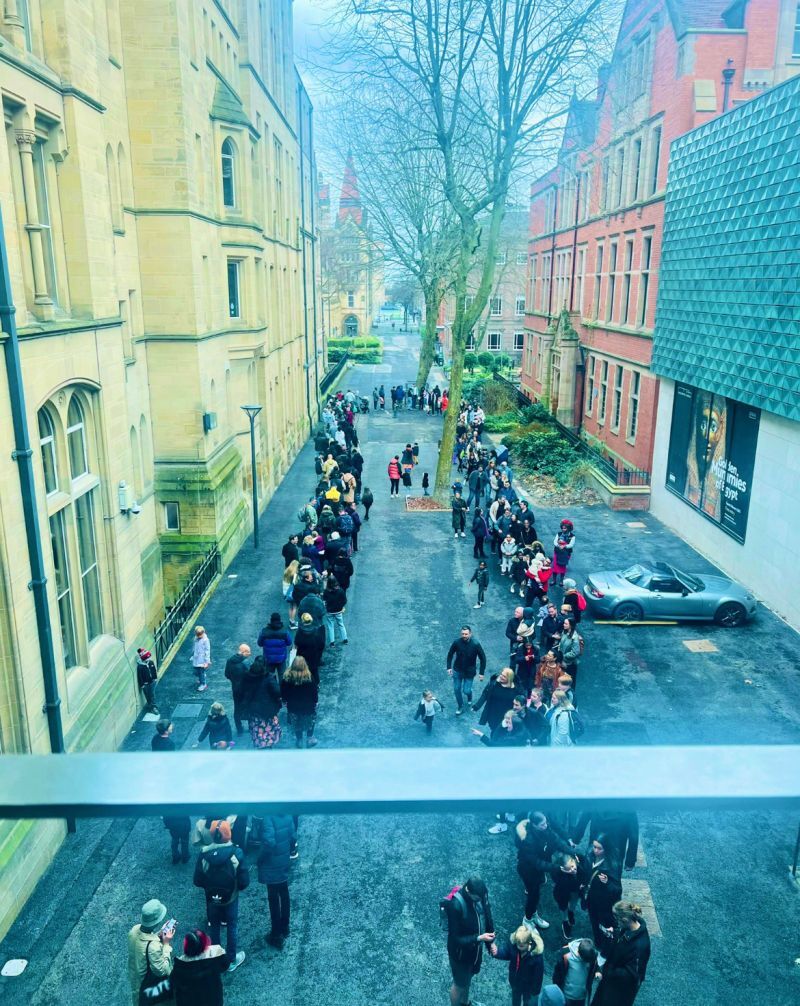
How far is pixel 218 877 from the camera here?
304 inches

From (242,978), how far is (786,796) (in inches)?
333

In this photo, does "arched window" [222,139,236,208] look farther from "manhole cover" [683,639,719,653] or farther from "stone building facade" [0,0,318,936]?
"manhole cover" [683,639,719,653]

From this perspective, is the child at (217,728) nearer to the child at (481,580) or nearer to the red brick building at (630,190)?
the child at (481,580)

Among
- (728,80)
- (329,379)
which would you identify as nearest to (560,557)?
(728,80)

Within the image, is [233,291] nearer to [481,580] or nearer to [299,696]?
[481,580]

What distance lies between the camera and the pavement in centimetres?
809

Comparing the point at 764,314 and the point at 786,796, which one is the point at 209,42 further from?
the point at 786,796

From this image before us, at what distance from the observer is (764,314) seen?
18297 millimetres

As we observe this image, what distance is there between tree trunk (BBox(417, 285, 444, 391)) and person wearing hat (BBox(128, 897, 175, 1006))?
44025 millimetres

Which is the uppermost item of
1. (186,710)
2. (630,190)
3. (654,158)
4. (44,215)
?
(654,158)

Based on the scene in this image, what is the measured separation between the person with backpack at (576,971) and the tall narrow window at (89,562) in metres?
8.49

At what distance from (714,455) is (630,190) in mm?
13246

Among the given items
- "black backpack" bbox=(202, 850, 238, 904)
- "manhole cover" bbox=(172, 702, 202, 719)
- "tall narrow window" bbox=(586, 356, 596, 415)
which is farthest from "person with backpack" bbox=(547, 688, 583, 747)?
"tall narrow window" bbox=(586, 356, 596, 415)

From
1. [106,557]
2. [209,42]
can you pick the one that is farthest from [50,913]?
[209,42]
